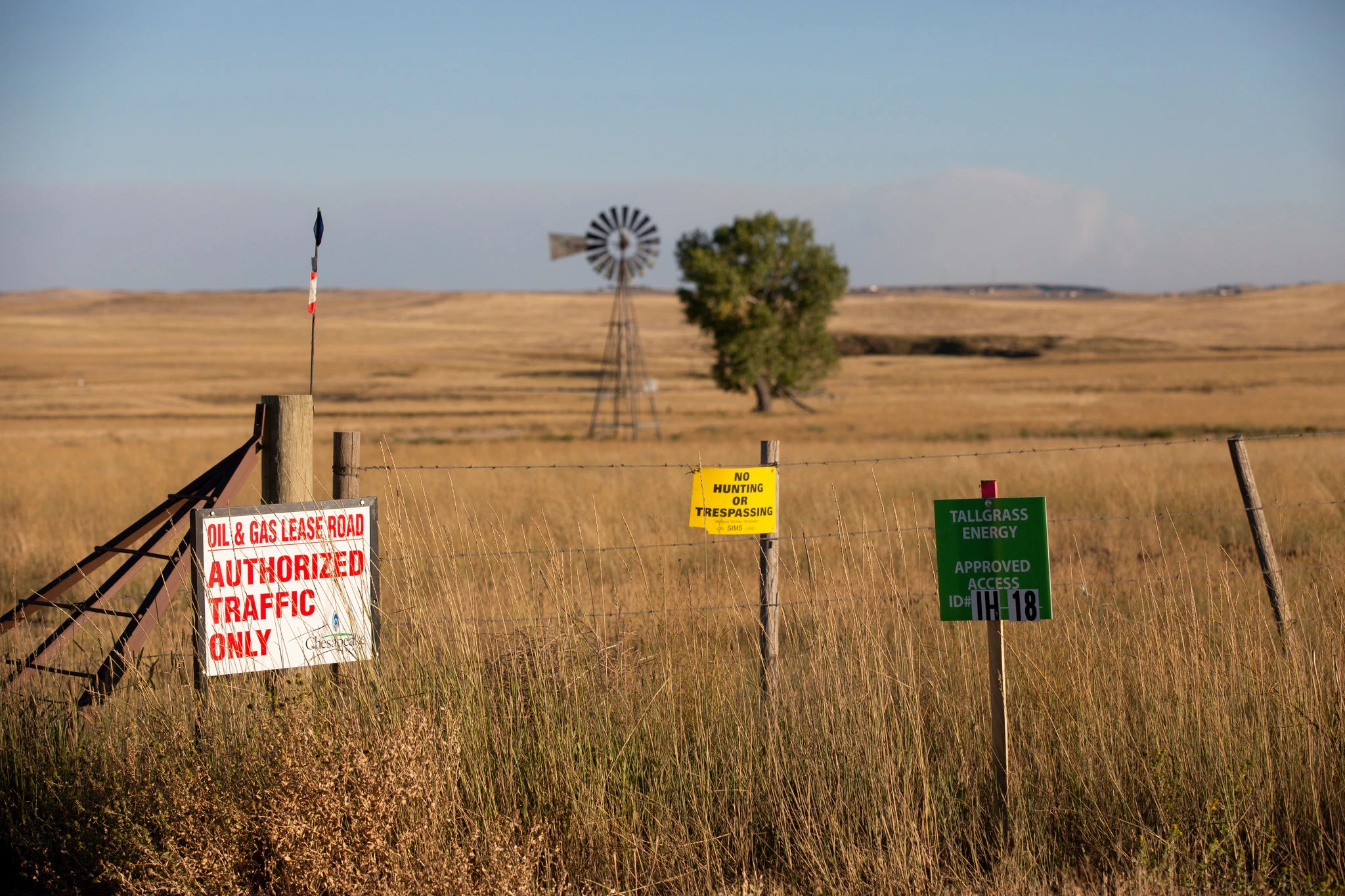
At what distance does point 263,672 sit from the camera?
5.33m

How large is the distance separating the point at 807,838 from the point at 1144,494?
11.1m

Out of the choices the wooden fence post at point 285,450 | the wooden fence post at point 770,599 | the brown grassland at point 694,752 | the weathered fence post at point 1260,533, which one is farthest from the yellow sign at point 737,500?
the weathered fence post at point 1260,533

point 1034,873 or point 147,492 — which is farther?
point 147,492

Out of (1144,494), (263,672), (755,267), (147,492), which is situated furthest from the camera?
(755,267)

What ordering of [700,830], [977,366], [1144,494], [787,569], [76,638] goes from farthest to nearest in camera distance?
1. [977,366]
2. [1144,494]
3. [787,569]
4. [76,638]
5. [700,830]

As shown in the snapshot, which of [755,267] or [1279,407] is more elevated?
[755,267]

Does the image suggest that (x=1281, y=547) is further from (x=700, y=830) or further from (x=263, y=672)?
(x=263, y=672)

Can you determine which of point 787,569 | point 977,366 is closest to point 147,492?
point 787,569

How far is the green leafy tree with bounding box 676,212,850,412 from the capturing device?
4594 cm

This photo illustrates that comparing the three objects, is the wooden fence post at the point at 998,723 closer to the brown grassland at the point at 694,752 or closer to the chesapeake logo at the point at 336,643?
the brown grassland at the point at 694,752

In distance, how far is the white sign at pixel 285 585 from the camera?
459 cm

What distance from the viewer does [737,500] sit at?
523cm

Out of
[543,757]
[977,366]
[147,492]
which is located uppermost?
[977,366]

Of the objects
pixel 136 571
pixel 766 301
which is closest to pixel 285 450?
pixel 136 571
